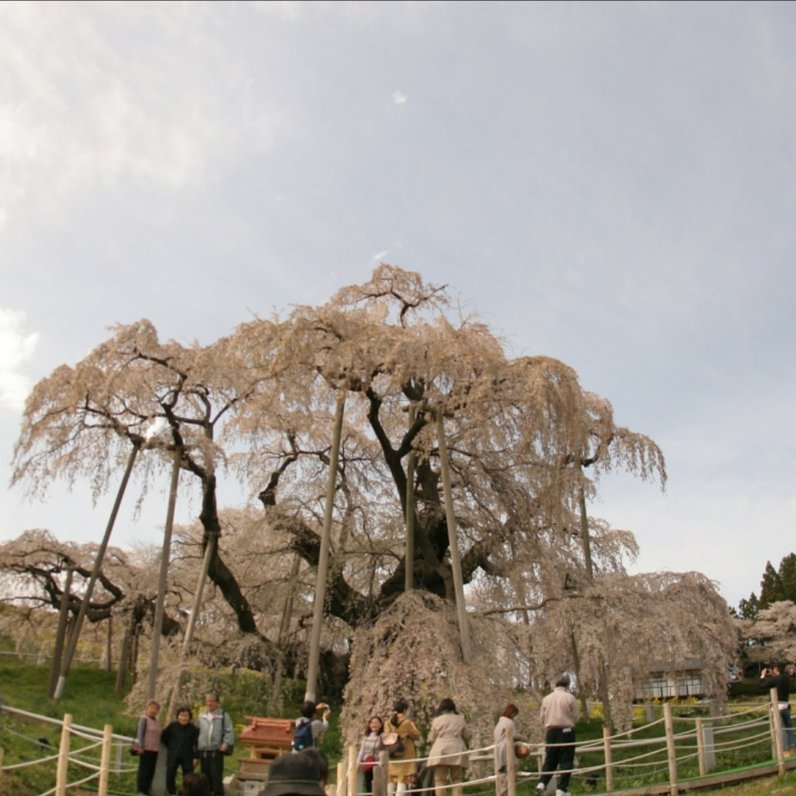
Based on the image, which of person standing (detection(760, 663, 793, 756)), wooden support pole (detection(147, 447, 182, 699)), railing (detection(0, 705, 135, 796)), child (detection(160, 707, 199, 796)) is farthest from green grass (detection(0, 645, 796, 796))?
child (detection(160, 707, 199, 796))

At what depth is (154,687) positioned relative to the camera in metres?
17.4

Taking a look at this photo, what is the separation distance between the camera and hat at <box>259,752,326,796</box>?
3400 mm

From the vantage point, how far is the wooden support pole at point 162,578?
1720 cm

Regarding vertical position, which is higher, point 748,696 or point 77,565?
point 77,565

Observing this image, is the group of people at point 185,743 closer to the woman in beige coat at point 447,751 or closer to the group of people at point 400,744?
the group of people at point 400,744

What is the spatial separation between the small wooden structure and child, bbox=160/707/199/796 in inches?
81.0

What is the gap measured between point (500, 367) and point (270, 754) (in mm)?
8249

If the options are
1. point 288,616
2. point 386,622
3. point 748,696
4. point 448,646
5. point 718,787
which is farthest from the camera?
point 748,696

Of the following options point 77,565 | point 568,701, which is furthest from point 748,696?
point 568,701

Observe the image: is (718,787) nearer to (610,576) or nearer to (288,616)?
(610,576)

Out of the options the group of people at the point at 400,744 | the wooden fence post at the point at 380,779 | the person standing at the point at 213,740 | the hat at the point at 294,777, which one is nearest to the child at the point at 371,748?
the group of people at the point at 400,744

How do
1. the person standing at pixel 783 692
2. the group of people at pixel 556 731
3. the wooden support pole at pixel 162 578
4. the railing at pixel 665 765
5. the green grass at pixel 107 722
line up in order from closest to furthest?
the railing at pixel 665 765, the group of people at pixel 556 731, the person standing at pixel 783 692, the green grass at pixel 107 722, the wooden support pole at pixel 162 578

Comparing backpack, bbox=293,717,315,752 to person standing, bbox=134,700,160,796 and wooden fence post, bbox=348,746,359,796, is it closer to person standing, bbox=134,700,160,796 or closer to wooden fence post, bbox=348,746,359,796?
wooden fence post, bbox=348,746,359,796

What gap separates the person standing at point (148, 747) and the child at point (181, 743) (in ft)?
0.65
